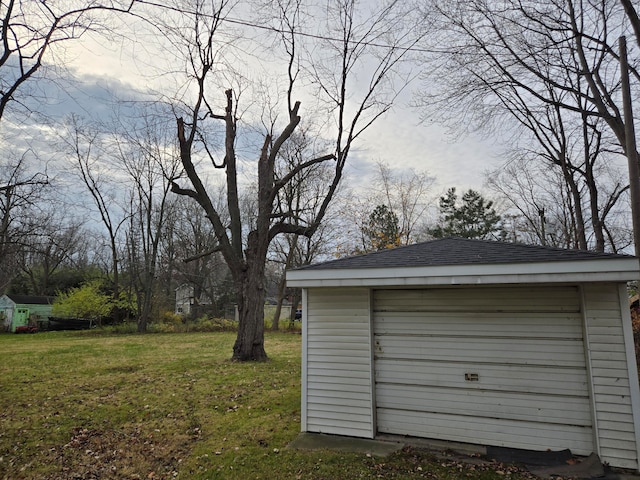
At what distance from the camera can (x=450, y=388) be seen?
14.2ft

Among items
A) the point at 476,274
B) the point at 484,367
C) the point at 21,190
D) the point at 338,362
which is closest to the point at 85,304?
the point at 21,190

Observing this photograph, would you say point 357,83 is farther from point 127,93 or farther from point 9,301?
point 9,301

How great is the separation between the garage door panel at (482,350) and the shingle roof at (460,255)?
0.93 m

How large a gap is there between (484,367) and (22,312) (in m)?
27.7

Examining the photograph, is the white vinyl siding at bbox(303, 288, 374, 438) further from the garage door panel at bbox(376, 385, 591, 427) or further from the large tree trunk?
the large tree trunk

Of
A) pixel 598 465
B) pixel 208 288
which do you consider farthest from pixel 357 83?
pixel 208 288

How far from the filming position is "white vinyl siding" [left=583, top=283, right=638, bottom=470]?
3.61 meters

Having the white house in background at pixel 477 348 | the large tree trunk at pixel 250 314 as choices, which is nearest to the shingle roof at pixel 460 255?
the white house in background at pixel 477 348

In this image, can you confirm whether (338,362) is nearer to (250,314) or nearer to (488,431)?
(488,431)

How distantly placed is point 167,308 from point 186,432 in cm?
2173

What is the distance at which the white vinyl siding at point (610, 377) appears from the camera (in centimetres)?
361

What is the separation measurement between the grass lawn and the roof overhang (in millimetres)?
1795

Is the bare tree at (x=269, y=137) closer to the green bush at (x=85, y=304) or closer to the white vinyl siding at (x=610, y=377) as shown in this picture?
the white vinyl siding at (x=610, y=377)

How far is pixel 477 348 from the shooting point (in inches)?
168
